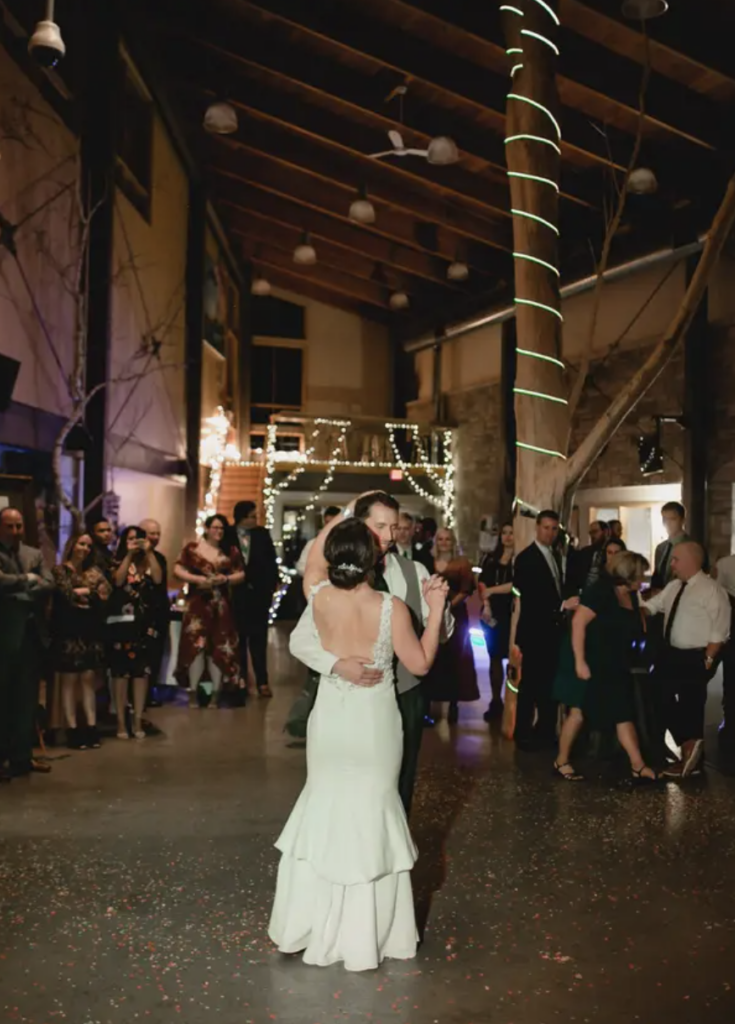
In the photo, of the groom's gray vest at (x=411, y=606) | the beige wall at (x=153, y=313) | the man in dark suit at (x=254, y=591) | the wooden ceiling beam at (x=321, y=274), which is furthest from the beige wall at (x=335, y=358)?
the groom's gray vest at (x=411, y=606)

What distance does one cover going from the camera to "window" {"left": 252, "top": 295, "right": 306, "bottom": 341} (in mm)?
19859

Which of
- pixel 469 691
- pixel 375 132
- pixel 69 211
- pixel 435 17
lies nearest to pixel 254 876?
pixel 469 691

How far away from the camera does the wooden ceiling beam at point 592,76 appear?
892 centimetres

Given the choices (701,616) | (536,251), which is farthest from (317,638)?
(536,251)

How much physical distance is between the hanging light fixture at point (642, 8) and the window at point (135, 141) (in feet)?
17.0

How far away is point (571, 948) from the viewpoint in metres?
3.37

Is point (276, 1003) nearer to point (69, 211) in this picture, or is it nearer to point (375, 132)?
point (69, 211)

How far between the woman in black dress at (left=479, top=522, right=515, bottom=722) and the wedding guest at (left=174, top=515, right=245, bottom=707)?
1924mm

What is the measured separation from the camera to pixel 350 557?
3129 mm

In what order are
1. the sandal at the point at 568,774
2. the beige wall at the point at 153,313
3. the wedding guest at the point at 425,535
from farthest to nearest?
the beige wall at the point at 153,313
the wedding guest at the point at 425,535
the sandal at the point at 568,774

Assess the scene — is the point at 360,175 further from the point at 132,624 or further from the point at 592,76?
the point at 132,624

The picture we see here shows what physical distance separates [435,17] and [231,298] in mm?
9930

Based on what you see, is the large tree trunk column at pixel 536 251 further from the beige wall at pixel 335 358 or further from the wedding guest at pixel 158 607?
the beige wall at pixel 335 358

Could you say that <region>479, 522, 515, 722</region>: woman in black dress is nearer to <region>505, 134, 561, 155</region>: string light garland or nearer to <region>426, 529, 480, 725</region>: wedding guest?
<region>426, 529, 480, 725</region>: wedding guest
